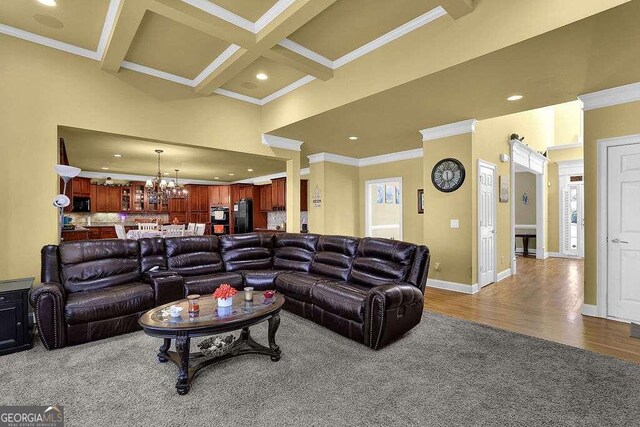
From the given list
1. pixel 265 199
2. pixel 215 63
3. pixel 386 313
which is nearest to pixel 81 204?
pixel 265 199

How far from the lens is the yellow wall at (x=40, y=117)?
3.36m

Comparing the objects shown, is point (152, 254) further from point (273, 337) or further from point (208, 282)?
point (273, 337)

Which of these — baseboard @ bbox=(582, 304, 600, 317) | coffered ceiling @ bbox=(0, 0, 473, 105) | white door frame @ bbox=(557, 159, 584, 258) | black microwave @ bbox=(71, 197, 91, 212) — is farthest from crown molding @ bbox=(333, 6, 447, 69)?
black microwave @ bbox=(71, 197, 91, 212)

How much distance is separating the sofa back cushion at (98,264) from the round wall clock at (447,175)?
4.67 metres

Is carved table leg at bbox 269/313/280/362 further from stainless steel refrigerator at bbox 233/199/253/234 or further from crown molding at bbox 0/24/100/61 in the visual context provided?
stainless steel refrigerator at bbox 233/199/253/234

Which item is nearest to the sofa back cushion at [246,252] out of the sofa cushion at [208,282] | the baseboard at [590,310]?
the sofa cushion at [208,282]

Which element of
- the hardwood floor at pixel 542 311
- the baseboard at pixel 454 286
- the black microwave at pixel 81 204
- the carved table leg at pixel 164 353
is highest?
the black microwave at pixel 81 204

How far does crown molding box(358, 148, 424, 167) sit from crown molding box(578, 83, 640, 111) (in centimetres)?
311

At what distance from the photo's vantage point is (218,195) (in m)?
11.1

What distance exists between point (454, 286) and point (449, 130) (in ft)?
8.45

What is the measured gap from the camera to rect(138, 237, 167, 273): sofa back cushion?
3.87 m

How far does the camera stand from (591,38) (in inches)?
99.0

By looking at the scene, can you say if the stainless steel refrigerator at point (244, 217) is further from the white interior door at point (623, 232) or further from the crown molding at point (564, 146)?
the crown molding at point (564, 146)

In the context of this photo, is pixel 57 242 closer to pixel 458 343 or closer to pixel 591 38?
pixel 458 343
